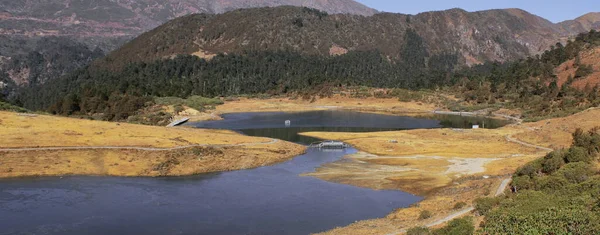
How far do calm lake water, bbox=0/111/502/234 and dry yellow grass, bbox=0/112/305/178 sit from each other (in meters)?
3.42

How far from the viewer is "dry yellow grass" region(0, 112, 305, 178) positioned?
75.1 meters

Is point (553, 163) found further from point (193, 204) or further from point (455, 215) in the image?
point (193, 204)

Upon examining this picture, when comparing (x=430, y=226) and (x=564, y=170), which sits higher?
(x=564, y=170)

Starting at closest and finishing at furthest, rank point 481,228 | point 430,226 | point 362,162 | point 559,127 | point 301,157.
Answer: point 481,228
point 430,226
point 362,162
point 301,157
point 559,127

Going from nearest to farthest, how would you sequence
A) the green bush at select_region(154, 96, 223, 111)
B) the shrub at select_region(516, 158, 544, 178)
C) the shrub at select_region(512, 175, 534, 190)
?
1. the shrub at select_region(512, 175, 534, 190)
2. the shrub at select_region(516, 158, 544, 178)
3. the green bush at select_region(154, 96, 223, 111)

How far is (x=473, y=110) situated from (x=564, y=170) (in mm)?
129307

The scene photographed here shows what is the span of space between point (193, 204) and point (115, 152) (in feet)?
90.7

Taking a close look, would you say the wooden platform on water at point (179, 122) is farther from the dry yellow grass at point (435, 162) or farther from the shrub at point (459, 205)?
the shrub at point (459, 205)

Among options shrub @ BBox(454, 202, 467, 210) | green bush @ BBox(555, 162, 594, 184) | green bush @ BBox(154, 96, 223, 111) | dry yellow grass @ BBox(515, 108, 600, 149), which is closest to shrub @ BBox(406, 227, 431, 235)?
shrub @ BBox(454, 202, 467, 210)

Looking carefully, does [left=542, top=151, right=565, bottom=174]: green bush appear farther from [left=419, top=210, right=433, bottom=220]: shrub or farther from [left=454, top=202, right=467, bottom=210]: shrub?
[left=419, top=210, right=433, bottom=220]: shrub

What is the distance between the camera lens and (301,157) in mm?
90562

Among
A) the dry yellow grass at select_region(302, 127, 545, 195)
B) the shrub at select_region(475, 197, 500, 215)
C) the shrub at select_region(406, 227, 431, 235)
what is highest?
the shrub at select_region(475, 197, 500, 215)

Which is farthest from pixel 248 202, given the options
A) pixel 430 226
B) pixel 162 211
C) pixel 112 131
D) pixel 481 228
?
pixel 112 131

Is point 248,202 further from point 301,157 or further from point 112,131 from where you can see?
point 112,131
